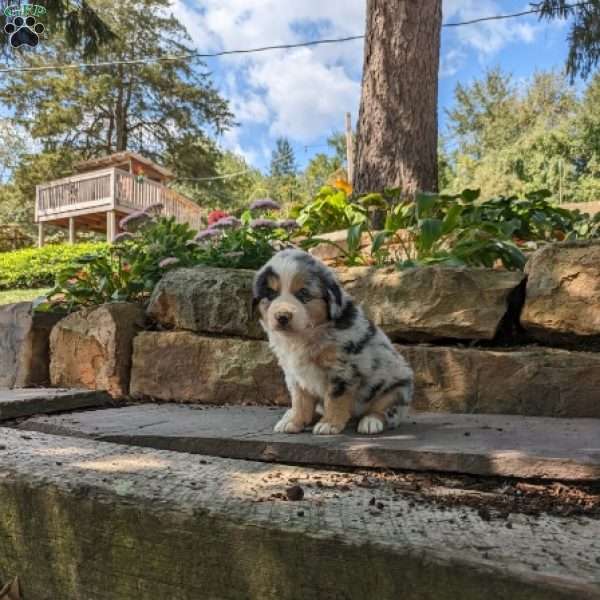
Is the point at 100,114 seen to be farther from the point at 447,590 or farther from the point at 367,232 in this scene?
the point at 447,590

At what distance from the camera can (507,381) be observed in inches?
137

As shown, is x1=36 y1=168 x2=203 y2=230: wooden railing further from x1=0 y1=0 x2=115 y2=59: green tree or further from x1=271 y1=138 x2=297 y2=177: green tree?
x1=271 y1=138 x2=297 y2=177: green tree

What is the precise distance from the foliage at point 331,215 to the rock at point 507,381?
2.55m

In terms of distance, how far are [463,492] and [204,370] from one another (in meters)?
2.52

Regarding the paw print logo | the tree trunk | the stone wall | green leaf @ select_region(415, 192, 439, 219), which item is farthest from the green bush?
green leaf @ select_region(415, 192, 439, 219)

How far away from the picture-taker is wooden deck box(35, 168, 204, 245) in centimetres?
2125

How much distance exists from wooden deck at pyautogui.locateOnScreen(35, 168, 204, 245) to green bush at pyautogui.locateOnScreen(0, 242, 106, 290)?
514 cm

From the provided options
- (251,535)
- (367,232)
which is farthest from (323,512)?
(367,232)

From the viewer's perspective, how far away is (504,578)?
122 centimetres

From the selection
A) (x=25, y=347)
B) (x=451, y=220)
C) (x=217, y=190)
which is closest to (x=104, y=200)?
(x=217, y=190)

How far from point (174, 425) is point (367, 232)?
292cm

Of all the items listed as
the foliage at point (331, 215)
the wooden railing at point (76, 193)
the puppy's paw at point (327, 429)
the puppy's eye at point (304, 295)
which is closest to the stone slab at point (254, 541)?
the puppy's paw at point (327, 429)

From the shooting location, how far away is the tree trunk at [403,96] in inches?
241
